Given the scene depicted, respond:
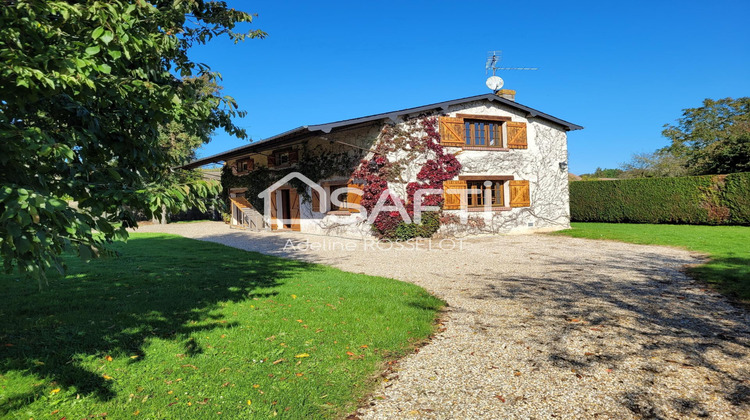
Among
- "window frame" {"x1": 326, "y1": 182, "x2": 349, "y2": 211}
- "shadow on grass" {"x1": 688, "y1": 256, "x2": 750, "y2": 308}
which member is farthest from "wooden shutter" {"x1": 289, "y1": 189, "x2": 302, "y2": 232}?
"shadow on grass" {"x1": 688, "y1": 256, "x2": 750, "y2": 308}

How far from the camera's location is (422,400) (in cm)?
290

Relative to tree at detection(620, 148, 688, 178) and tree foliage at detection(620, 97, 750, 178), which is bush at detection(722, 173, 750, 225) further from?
tree at detection(620, 148, 688, 178)

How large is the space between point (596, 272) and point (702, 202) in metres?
11.2

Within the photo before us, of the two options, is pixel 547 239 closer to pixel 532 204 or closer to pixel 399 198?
pixel 532 204

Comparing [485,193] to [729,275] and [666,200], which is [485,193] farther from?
[729,275]

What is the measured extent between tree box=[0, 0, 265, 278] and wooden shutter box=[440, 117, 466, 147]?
414 inches

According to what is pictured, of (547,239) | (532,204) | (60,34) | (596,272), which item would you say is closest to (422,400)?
(60,34)

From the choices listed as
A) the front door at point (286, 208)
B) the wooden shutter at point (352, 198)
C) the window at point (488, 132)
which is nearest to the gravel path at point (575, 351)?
the wooden shutter at point (352, 198)

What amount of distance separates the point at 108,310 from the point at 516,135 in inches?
525

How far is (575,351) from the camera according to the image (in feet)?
12.2

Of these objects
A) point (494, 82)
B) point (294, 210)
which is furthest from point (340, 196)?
point (494, 82)

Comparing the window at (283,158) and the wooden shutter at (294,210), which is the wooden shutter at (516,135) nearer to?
the window at (283,158)

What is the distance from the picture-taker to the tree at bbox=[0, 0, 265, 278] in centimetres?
192

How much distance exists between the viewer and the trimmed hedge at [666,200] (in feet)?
46.3
